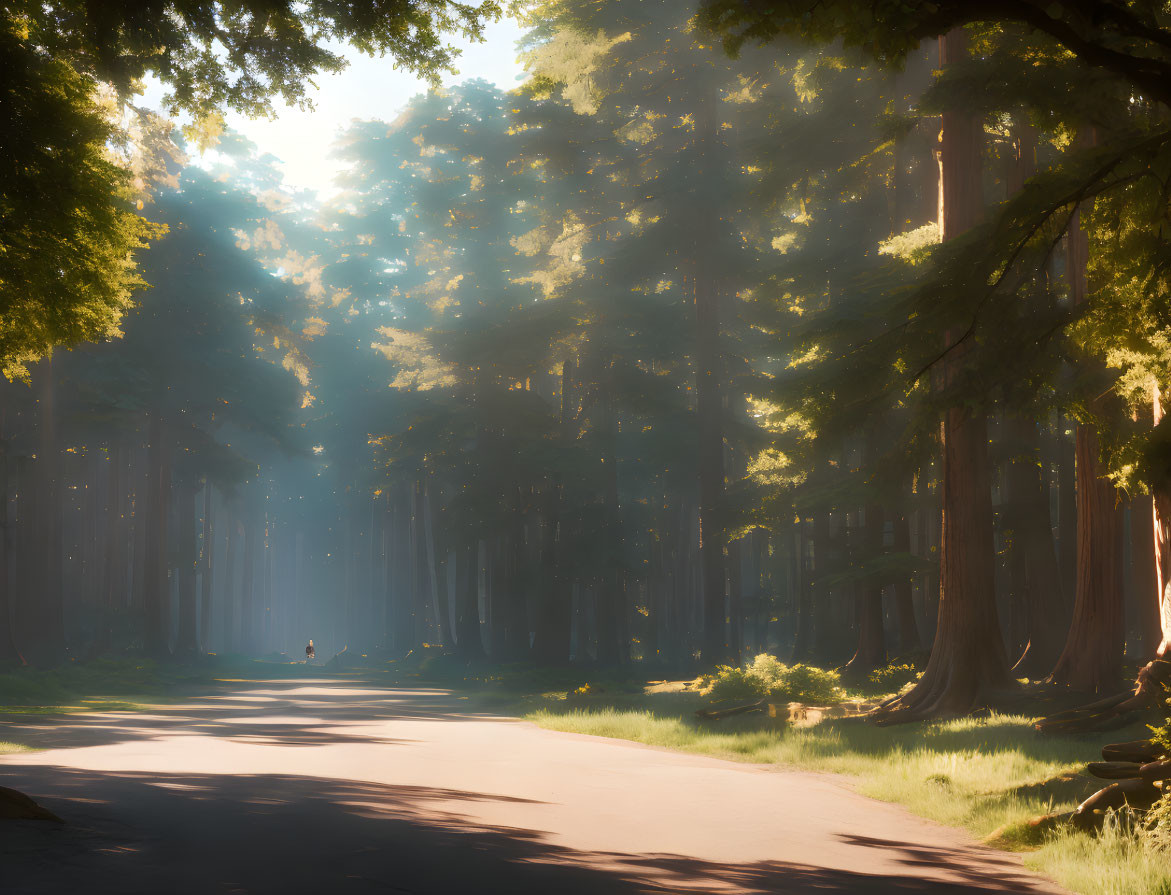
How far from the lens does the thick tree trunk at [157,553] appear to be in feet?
143

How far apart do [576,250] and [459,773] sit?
35.0 m

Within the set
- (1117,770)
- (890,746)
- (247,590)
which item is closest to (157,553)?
(247,590)

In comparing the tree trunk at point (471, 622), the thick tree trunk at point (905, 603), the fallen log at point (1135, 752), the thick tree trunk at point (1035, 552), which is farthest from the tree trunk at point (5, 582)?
the fallen log at point (1135, 752)

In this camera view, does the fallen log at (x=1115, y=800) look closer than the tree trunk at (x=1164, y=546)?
Yes

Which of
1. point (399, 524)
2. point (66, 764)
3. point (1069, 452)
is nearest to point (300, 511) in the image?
point (399, 524)

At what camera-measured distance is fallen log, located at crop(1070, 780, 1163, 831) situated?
8648mm

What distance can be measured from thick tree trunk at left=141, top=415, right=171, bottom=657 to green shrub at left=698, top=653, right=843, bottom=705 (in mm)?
27475

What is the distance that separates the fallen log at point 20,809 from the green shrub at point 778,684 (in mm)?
16076

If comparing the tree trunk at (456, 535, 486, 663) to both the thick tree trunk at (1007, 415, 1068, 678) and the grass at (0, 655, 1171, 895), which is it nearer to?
the grass at (0, 655, 1171, 895)

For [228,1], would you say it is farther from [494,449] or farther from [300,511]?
[300,511]

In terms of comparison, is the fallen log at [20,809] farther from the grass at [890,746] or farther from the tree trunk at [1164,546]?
the tree trunk at [1164,546]

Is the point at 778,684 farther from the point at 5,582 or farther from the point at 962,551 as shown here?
the point at 5,582

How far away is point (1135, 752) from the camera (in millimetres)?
9656

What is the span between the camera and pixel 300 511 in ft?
263
